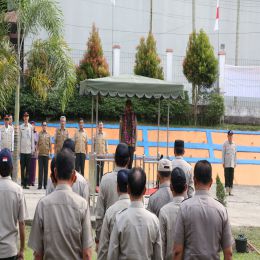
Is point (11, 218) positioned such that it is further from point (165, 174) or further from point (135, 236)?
point (165, 174)

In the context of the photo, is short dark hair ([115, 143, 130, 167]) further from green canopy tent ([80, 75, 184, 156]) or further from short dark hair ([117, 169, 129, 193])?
green canopy tent ([80, 75, 184, 156])

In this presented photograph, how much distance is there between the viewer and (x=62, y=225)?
18.9 feet

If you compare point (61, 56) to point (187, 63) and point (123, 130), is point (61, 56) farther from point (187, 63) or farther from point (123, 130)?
point (187, 63)

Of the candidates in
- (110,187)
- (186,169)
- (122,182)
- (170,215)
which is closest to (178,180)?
(170,215)

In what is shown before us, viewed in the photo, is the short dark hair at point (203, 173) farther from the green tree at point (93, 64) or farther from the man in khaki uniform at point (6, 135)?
the green tree at point (93, 64)

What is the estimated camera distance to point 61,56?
52.9 ft

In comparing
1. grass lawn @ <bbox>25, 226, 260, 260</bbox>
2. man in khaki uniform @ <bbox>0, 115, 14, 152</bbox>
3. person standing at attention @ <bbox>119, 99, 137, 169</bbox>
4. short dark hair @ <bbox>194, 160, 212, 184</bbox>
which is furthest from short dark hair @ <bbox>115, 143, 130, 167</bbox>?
man in khaki uniform @ <bbox>0, 115, 14, 152</bbox>

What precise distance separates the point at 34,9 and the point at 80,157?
4.57 metres

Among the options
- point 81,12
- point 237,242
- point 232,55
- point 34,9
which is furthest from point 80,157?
point 232,55

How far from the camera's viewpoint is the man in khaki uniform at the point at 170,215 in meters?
6.63

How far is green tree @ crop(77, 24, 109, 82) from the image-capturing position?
27.0 meters

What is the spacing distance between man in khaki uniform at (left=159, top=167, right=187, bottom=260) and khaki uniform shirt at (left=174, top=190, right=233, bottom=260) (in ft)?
1.31

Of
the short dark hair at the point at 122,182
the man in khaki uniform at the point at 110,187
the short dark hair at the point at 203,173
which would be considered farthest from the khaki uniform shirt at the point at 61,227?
the man in khaki uniform at the point at 110,187

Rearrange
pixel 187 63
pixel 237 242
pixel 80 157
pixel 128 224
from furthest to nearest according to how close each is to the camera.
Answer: pixel 187 63
pixel 80 157
pixel 237 242
pixel 128 224
